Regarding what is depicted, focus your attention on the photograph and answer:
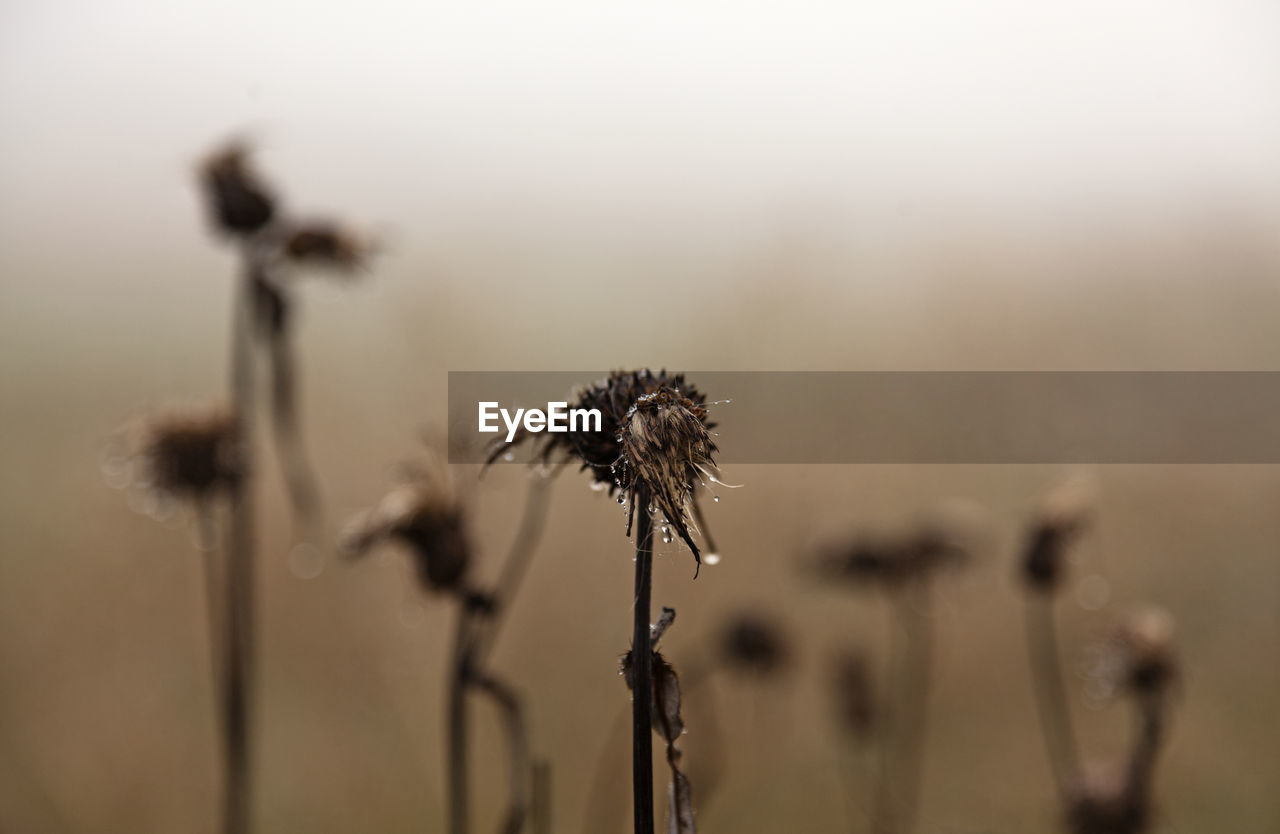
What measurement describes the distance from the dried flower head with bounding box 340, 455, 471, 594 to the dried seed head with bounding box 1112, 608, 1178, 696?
26.2 inches

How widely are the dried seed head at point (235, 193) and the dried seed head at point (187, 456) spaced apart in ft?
0.66

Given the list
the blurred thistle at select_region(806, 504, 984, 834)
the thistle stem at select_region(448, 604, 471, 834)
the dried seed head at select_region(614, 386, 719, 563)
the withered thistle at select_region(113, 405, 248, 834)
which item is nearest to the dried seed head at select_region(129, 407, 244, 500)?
the withered thistle at select_region(113, 405, 248, 834)

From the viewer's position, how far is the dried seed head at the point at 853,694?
926mm

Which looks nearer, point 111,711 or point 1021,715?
point 111,711

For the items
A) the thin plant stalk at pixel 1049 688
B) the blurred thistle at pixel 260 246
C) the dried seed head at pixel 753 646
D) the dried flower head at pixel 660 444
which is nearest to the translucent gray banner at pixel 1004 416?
the thin plant stalk at pixel 1049 688

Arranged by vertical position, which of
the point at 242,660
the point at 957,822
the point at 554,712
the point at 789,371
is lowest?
the point at 957,822

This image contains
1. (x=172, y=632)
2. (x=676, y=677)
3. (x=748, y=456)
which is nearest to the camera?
(x=676, y=677)

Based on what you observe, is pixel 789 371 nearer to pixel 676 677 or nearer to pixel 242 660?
pixel 242 660

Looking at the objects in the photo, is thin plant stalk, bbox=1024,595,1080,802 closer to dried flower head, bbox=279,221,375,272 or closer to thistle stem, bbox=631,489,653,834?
thistle stem, bbox=631,489,653,834

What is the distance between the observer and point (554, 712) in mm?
1211

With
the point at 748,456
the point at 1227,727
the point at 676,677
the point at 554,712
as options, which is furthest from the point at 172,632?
the point at 1227,727

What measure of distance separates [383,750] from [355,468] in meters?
0.56

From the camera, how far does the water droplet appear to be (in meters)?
1.15

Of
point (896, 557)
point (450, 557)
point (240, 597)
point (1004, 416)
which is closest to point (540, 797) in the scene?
point (450, 557)
